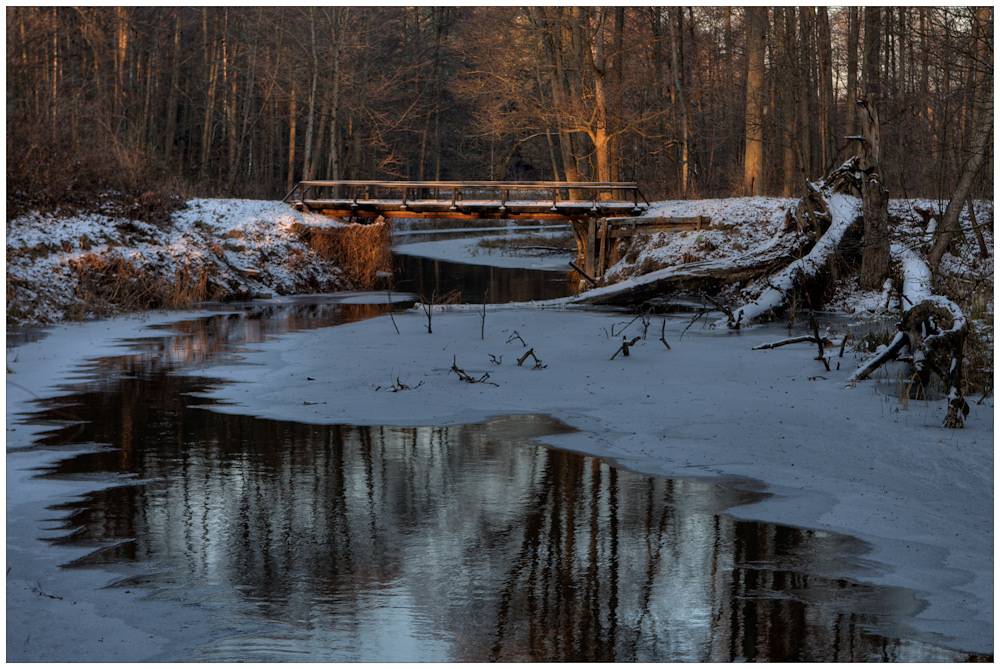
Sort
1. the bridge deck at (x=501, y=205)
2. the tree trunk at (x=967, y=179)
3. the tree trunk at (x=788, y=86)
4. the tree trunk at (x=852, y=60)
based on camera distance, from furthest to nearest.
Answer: the tree trunk at (x=788, y=86), the bridge deck at (x=501, y=205), the tree trunk at (x=852, y=60), the tree trunk at (x=967, y=179)

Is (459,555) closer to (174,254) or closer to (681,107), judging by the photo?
(174,254)

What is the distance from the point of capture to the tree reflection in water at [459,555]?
480 centimetres

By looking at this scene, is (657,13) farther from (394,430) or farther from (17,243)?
(394,430)

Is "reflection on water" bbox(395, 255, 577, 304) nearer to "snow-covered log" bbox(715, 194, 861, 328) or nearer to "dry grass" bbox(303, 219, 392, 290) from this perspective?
"dry grass" bbox(303, 219, 392, 290)

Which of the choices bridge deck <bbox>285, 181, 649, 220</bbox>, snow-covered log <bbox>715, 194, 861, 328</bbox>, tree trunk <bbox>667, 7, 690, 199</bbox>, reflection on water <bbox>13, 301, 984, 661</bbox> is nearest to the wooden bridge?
bridge deck <bbox>285, 181, 649, 220</bbox>

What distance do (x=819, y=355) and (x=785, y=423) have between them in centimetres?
376

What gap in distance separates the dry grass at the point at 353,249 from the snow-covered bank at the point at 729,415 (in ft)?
39.5

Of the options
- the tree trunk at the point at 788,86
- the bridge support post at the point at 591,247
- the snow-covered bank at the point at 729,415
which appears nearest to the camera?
the snow-covered bank at the point at 729,415

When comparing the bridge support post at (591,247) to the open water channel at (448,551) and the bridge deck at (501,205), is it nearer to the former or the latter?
the bridge deck at (501,205)

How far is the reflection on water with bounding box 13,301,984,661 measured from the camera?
4.81 m

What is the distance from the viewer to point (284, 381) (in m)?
12.1

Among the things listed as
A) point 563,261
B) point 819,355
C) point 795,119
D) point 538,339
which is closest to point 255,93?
point 563,261

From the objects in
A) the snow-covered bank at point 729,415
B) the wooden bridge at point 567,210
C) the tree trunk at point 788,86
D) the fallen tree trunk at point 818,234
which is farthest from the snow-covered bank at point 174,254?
the tree trunk at point 788,86

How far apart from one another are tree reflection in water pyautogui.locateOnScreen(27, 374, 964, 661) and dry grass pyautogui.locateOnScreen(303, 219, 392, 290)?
65.3 feet
